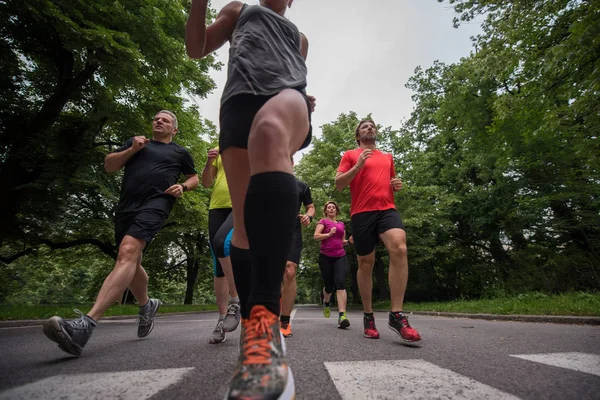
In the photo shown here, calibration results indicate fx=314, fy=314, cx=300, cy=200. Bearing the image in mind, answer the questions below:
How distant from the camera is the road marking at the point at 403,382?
3.90 feet

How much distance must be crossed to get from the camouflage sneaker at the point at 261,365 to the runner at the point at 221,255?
72.0 inches

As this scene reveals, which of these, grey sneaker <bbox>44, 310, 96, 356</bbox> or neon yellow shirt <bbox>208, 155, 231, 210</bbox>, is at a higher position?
neon yellow shirt <bbox>208, 155, 231, 210</bbox>

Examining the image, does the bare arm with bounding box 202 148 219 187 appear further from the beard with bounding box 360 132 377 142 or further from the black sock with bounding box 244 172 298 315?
the black sock with bounding box 244 172 298 315

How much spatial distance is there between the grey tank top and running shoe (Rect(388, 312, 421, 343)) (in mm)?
2087

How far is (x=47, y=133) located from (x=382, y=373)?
36.3ft

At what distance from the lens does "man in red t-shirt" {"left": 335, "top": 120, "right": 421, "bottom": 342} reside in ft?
9.95

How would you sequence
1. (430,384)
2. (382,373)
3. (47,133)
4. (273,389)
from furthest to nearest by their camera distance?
(47,133), (382,373), (430,384), (273,389)

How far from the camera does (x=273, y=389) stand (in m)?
0.89

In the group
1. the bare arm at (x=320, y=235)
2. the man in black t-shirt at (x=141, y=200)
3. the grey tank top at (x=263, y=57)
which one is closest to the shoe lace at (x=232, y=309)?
the man in black t-shirt at (x=141, y=200)

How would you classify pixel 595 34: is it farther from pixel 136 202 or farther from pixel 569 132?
pixel 136 202

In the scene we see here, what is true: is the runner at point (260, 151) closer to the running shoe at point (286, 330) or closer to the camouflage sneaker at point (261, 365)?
the camouflage sneaker at point (261, 365)

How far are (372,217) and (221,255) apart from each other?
5.18 feet

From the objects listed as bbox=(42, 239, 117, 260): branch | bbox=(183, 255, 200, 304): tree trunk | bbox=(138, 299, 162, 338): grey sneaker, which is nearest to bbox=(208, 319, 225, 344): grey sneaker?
bbox=(138, 299, 162, 338): grey sneaker

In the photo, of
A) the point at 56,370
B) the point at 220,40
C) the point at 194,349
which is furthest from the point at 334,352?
the point at 220,40
